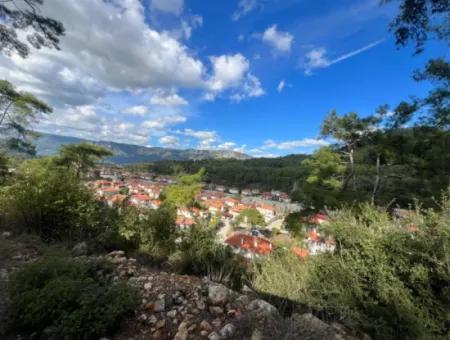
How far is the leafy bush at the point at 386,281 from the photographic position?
2359 millimetres

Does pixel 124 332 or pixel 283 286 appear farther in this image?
pixel 283 286

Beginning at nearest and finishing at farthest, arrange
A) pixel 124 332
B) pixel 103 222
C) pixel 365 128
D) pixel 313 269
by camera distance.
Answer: pixel 124 332
pixel 313 269
pixel 103 222
pixel 365 128

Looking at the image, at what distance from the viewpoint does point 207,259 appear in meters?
3.99

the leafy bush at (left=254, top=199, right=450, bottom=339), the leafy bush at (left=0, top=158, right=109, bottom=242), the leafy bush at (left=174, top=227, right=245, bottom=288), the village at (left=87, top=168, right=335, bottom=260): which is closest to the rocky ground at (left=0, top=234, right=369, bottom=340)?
the leafy bush at (left=254, top=199, right=450, bottom=339)

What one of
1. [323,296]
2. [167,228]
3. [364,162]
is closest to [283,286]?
[323,296]

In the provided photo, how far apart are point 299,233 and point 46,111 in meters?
13.5

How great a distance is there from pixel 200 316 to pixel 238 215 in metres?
33.9

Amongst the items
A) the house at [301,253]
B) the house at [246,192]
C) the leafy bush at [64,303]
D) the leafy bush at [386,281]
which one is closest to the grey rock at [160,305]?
the leafy bush at [64,303]

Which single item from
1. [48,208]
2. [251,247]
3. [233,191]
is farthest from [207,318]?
[233,191]

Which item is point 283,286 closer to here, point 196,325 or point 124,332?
point 196,325

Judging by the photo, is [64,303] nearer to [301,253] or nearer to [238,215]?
[301,253]

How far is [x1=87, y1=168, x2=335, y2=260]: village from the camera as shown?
16.9 ft

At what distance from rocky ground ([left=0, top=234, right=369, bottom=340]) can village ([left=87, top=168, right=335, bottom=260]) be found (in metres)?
2.21

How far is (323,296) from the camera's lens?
2889 mm
